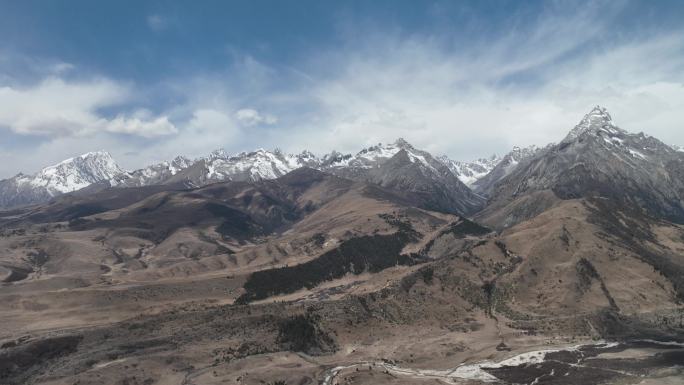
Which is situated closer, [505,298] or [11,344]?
[11,344]


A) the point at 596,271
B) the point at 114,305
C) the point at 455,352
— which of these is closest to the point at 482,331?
the point at 455,352

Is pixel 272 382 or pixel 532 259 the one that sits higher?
pixel 532 259

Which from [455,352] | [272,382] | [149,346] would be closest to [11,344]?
[149,346]

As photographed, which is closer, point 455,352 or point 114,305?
point 455,352

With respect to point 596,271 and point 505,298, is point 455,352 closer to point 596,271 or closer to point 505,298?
point 505,298

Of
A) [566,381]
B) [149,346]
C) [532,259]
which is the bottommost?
[566,381]

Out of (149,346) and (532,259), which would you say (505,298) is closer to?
(532,259)

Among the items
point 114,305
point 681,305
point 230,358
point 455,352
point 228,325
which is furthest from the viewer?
point 114,305

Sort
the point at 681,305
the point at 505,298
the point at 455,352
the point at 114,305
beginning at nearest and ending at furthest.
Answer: the point at 455,352
the point at 681,305
the point at 505,298
the point at 114,305

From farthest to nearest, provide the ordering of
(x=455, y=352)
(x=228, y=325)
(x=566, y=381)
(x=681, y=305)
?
(x=681, y=305) < (x=228, y=325) < (x=455, y=352) < (x=566, y=381)
